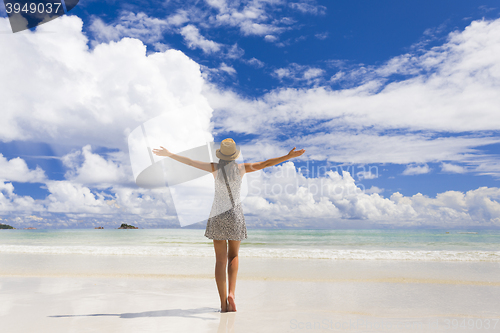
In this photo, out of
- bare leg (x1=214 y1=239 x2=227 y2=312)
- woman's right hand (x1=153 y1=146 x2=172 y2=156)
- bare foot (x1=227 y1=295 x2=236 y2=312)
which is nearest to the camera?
woman's right hand (x1=153 y1=146 x2=172 y2=156)

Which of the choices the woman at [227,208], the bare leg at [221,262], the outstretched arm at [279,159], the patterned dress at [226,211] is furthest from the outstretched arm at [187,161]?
the bare leg at [221,262]

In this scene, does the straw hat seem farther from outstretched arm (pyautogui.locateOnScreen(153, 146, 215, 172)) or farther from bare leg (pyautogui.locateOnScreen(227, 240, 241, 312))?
bare leg (pyautogui.locateOnScreen(227, 240, 241, 312))

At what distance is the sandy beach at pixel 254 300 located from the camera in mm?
3289

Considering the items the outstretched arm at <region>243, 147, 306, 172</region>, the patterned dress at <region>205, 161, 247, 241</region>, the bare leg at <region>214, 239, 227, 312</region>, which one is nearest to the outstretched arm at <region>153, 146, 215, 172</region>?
the patterned dress at <region>205, 161, 247, 241</region>

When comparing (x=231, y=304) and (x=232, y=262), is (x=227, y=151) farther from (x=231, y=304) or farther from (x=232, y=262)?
(x=231, y=304)

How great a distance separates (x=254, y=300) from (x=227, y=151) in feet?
8.06

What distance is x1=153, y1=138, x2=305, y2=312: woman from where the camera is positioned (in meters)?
3.35

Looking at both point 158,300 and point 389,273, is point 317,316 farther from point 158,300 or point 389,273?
point 389,273

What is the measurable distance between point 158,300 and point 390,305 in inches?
135

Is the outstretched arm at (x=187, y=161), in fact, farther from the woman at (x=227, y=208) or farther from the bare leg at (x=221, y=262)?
the bare leg at (x=221, y=262)

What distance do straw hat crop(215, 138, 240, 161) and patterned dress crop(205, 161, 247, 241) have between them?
0.07 metres

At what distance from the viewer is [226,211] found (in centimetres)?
339

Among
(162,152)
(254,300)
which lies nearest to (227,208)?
(162,152)

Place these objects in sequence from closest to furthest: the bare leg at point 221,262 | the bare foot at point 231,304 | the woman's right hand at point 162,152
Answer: the woman's right hand at point 162,152 → the bare leg at point 221,262 → the bare foot at point 231,304
